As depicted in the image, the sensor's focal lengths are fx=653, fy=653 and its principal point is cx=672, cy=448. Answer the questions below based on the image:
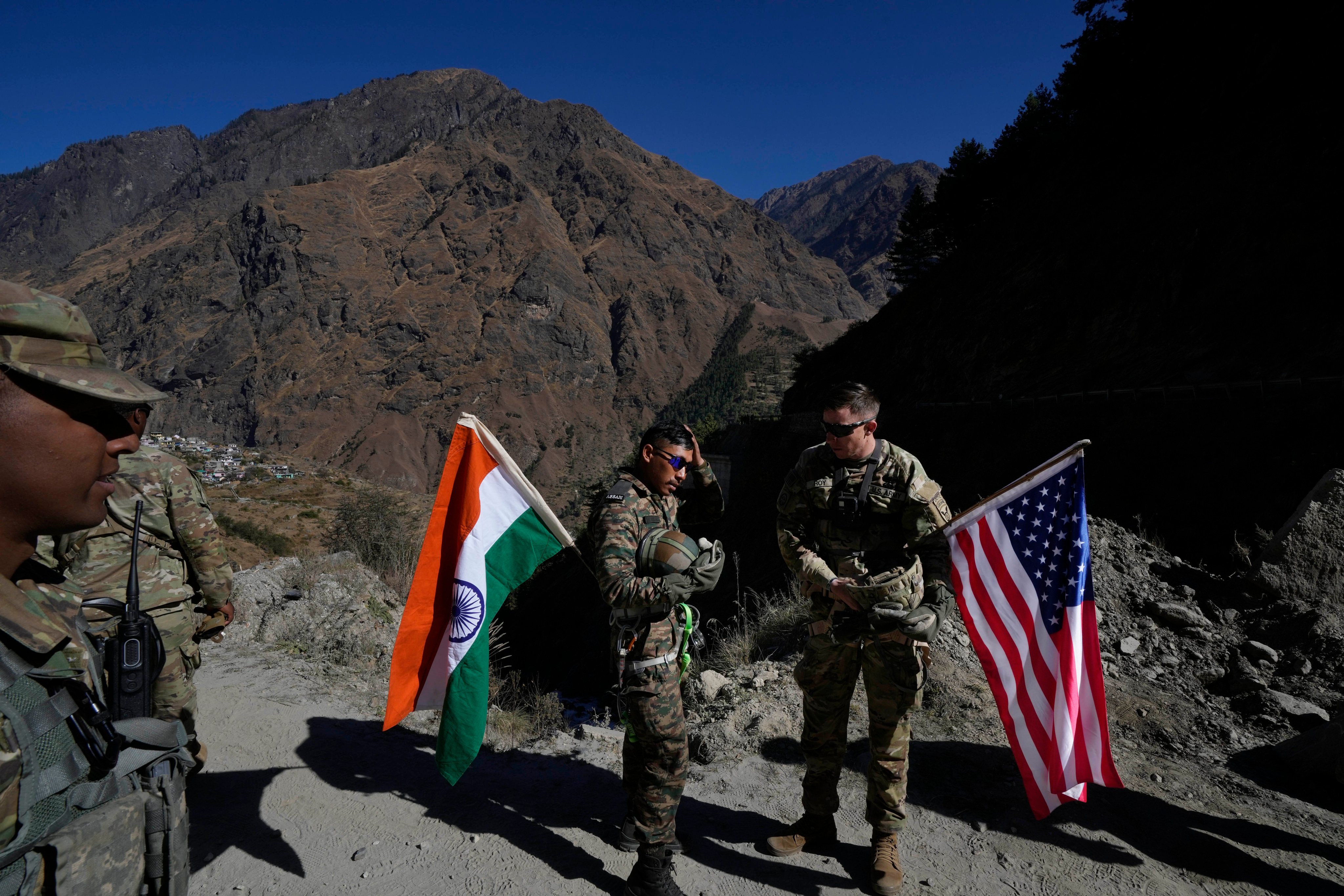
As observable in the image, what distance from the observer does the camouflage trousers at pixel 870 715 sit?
3258 mm

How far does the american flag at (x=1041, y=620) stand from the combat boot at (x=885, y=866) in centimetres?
76

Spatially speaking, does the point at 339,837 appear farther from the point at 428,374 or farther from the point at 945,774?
the point at 428,374

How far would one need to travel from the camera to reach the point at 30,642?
1111 millimetres

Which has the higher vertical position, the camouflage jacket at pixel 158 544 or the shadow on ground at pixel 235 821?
the camouflage jacket at pixel 158 544

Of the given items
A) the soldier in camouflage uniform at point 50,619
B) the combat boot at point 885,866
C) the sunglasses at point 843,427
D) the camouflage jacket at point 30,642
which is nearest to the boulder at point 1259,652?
the combat boot at point 885,866

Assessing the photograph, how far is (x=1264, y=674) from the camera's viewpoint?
Answer: 198 inches

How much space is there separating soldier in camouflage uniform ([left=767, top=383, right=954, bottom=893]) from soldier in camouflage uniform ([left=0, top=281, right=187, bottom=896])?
2.74m

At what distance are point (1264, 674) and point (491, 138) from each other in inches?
7352

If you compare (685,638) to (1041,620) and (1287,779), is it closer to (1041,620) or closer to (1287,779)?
(1041,620)

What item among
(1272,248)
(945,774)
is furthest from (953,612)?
(1272,248)

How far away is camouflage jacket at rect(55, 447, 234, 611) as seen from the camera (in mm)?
3344

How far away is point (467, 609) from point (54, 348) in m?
2.45

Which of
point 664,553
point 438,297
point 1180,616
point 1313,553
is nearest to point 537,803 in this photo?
point 664,553

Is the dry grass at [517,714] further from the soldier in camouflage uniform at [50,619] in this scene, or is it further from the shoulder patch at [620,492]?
the soldier in camouflage uniform at [50,619]
